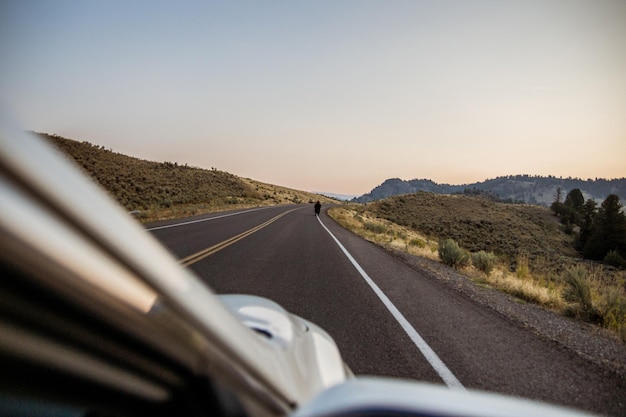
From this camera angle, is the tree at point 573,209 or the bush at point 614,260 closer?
the bush at point 614,260

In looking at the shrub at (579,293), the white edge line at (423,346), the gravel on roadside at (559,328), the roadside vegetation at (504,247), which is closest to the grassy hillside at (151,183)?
the roadside vegetation at (504,247)

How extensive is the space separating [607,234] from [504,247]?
2277 cm

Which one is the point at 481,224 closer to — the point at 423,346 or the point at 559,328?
the point at 559,328

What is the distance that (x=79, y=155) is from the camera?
52969 millimetres

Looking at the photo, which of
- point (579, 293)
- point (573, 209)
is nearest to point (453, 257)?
point (579, 293)

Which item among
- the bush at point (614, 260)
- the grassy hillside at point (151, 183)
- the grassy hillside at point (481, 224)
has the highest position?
the grassy hillside at point (151, 183)

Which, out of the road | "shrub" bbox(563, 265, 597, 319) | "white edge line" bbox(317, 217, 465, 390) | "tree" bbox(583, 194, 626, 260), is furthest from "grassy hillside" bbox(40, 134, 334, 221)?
"tree" bbox(583, 194, 626, 260)

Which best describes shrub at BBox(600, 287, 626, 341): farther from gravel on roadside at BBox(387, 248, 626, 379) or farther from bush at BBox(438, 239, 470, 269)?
bush at BBox(438, 239, 470, 269)

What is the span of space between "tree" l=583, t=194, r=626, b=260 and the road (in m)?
58.6

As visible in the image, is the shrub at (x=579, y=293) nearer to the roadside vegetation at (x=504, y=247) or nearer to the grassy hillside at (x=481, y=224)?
the roadside vegetation at (x=504, y=247)

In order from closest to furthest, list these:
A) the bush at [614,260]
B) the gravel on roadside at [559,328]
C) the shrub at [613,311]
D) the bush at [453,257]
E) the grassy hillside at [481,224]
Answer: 1. the gravel on roadside at [559,328]
2. the shrub at [613,311]
3. the bush at [453,257]
4. the bush at [614,260]
5. the grassy hillside at [481,224]

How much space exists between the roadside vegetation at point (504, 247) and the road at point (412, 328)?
235 cm

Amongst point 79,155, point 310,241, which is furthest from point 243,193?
point 310,241

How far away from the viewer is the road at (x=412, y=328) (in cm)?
369
